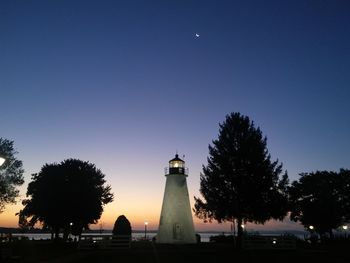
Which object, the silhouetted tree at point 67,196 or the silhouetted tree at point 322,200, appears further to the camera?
the silhouetted tree at point 322,200

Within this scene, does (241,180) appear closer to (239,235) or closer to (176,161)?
(239,235)

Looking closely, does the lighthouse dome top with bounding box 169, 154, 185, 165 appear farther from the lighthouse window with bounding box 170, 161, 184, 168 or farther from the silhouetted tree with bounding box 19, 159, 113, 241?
the silhouetted tree with bounding box 19, 159, 113, 241

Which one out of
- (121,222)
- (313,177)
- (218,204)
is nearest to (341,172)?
(313,177)

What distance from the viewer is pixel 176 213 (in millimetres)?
46062

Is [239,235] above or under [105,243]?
above

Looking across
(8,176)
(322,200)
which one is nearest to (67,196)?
(8,176)

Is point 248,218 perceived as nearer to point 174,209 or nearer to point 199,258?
point 174,209

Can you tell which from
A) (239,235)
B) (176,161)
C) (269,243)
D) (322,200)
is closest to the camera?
(269,243)

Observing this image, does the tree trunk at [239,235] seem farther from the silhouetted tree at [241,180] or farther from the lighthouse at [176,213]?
the lighthouse at [176,213]

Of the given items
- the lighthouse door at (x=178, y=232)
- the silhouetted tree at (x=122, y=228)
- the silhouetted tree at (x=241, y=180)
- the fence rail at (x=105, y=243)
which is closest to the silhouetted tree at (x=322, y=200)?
the silhouetted tree at (x=241, y=180)

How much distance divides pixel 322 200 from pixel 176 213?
2620 cm

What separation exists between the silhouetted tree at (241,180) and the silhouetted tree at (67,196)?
16.4 metres

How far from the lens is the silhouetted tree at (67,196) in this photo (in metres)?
49.9

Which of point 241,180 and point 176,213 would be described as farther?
point 176,213
